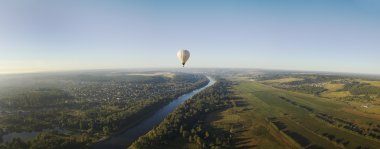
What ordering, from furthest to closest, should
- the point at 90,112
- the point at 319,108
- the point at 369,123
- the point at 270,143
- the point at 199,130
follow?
1. the point at 319,108
2. the point at 90,112
3. the point at 369,123
4. the point at 199,130
5. the point at 270,143

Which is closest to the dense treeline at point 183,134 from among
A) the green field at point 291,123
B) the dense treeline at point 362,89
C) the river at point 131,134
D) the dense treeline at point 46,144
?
the river at point 131,134

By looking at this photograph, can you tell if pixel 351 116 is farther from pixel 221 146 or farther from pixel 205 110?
pixel 221 146

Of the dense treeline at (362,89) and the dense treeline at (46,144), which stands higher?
the dense treeline at (362,89)

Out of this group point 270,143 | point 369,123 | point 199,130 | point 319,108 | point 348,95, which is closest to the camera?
point 270,143

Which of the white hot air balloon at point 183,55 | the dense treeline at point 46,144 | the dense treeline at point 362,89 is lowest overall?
the dense treeline at point 46,144

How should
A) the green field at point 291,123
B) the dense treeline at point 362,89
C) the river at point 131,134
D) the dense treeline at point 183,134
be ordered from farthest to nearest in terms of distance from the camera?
the dense treeline at point 362,89 < the green field at point 291,123 < the river at point 131,134 < the dense treeline at point 183,134

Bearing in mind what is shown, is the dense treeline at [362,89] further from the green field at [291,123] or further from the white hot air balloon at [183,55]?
the white hot air balloon at [183,55]

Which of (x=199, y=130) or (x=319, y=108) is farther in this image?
(x=319, y=108)

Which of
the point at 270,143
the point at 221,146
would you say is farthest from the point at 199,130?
the point at 270,143

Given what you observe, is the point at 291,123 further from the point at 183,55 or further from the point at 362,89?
the point at 362,89
